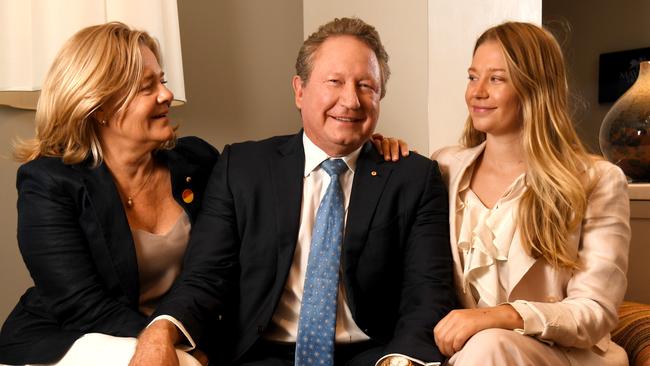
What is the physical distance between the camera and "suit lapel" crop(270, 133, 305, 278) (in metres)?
1.84

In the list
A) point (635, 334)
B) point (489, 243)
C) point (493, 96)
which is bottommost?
point (635, 334)

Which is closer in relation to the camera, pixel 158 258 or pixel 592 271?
pixel 592 271

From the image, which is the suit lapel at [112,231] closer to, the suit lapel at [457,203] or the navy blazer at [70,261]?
the navy blazer at [70,261]

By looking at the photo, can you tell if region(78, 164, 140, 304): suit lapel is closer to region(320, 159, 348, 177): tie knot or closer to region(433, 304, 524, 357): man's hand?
region(320, 159, 348, 177): tie knot

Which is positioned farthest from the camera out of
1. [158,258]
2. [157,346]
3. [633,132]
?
[633,132]

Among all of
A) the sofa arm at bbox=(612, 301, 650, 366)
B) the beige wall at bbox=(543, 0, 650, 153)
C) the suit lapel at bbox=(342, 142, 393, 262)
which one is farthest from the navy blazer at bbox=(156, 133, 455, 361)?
the beige wall at bbox=(543, 0, 650, 153)

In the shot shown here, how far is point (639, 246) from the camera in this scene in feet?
8.38

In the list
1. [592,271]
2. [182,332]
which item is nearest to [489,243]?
[592,271]

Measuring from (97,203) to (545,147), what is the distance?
1.19m

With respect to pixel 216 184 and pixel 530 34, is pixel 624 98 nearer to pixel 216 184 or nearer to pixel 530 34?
pixel 530 34

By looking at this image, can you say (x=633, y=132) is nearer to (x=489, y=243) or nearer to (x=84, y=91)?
(x=489, y=243)

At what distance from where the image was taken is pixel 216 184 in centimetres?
193

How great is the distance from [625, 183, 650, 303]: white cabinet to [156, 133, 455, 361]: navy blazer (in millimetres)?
970

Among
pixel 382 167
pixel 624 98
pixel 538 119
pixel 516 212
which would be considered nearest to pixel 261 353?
pixel 382 167
